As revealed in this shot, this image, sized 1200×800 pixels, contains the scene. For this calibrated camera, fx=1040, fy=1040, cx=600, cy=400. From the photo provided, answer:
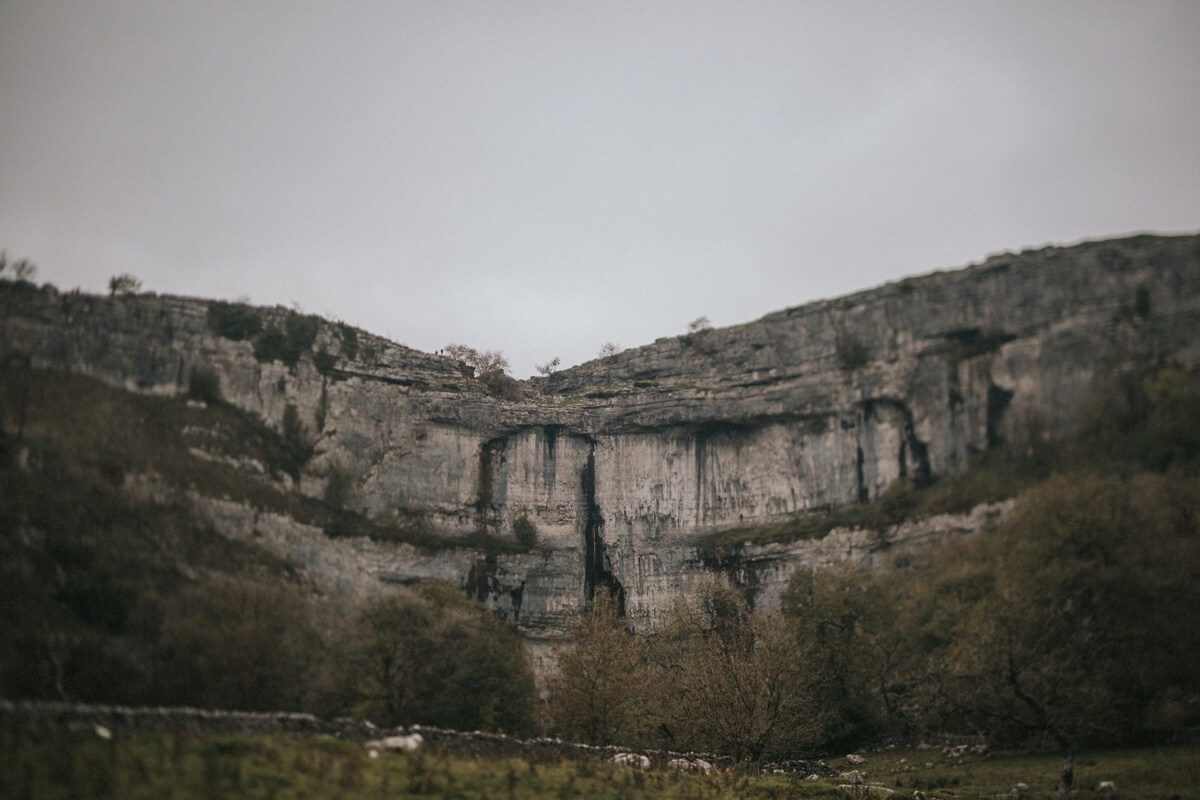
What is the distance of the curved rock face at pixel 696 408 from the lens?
71562 millimetres

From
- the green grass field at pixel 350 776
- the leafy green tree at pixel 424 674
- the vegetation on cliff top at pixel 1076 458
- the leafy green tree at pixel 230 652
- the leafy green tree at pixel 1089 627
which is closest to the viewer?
the green grass field at pixel 350 776

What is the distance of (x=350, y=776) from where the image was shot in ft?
70.6

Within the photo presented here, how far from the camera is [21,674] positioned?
2509cm

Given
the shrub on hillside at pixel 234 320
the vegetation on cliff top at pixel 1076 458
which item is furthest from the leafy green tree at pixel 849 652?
the shrub on hillside at pixel 234 320

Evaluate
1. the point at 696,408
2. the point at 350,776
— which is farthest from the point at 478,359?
the point at 350,776

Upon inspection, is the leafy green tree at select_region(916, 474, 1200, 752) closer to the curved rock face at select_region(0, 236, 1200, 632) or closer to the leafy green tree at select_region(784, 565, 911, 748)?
the leafy green tree at select_region(784, 565, 911, 748)

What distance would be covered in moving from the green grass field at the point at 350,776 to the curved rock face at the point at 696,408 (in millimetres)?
39815

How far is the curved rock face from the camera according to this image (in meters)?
71.6

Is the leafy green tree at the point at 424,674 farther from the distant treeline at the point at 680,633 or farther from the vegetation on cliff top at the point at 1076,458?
the vegetation on cliff top at the point at 1076,458

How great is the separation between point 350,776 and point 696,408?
69.6 m

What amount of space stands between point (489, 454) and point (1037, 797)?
59325 millimetres

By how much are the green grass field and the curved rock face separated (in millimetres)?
39815

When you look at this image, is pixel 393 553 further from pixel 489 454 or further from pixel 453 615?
pixel 453 615

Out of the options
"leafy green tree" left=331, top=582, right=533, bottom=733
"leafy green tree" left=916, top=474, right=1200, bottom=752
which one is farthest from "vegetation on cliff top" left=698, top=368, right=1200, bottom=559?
"leafy green tree" left=331, top=582, right=533, bottom=733
